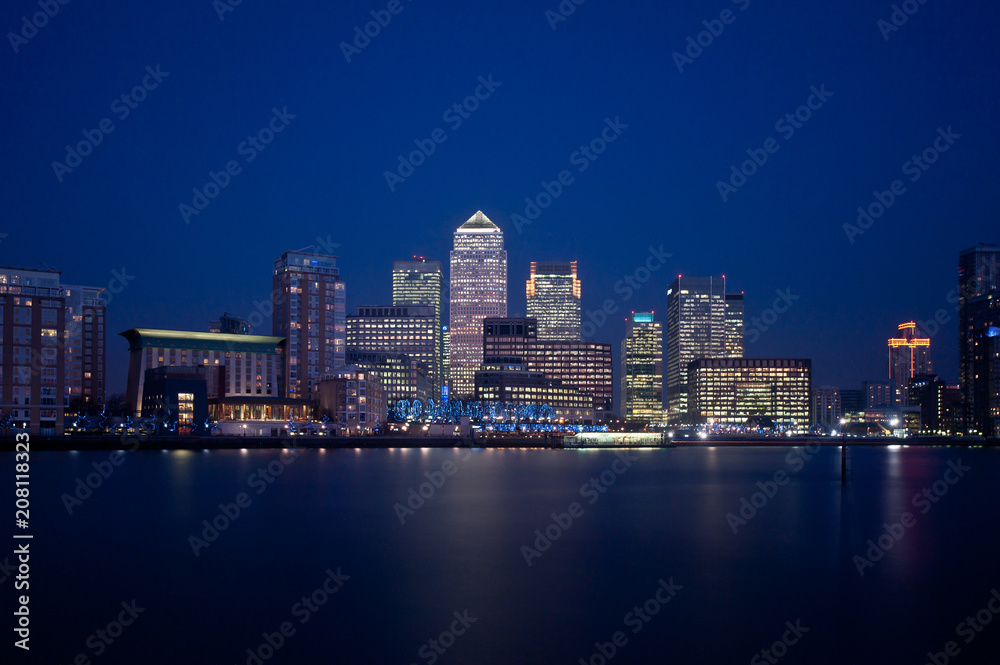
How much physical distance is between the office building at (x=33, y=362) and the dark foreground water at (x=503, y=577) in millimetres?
78272

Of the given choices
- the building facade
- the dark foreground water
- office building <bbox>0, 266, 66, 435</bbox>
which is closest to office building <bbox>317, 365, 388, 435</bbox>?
the building facade

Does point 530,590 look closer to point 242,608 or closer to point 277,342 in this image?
point 242,608

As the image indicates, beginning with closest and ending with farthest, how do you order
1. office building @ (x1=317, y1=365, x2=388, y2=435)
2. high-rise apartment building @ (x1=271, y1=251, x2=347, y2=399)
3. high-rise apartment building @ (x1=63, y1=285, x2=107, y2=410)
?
1. office building @ (x1=317, y1=365, x2=388, y2=435)
2. high-rise apartment building @ (x1=63, y1=285, x2=107, y2=410)
3. high-rise apartment building @ (x1=271, y1=251, x2=347, y2=399)

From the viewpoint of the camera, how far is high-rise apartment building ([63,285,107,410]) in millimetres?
166250

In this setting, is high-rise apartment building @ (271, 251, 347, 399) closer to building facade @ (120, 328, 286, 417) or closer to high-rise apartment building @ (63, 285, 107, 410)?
building facade @ (120, 328, 286, 417)

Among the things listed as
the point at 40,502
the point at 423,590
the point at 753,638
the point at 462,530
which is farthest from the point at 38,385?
the point at 753,638

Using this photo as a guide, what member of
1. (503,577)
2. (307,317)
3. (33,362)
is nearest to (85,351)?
(307,317)

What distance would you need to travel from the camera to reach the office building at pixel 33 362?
12444 centimetres

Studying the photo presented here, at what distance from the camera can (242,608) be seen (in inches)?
1000

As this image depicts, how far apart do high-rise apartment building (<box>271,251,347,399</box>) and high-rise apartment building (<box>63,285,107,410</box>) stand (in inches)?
1437

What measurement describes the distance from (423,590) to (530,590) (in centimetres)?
338

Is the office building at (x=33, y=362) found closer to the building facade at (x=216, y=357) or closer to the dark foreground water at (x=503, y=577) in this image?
the building facade at (x=216, y=357)

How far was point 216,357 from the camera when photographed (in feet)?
Answer: 568

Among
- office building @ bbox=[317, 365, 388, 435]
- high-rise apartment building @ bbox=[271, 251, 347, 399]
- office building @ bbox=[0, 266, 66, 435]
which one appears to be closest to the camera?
office building @ bbox=[0, 266, 66, 435]
